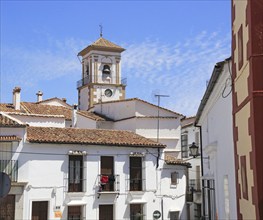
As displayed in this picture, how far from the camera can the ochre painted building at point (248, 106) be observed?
7.45m

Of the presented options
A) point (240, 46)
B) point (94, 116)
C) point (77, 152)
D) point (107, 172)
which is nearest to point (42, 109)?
point (94, 116)

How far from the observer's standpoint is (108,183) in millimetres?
25234

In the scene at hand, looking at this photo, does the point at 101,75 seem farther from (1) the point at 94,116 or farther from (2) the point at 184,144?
(2) the point at 184,144

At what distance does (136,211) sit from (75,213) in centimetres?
377

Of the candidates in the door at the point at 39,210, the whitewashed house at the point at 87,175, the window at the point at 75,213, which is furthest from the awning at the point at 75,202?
the door at the point at 39,210

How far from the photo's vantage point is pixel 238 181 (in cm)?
955

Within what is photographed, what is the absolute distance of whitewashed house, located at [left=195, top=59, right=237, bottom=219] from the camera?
10820mm

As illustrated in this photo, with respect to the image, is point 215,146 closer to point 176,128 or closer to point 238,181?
point 238,181

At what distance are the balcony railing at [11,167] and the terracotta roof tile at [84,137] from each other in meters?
1.45

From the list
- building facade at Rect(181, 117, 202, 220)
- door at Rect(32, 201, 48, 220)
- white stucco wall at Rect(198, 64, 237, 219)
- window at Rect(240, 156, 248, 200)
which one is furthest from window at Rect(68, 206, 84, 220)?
window at Rect(240, 156, 248, 200)

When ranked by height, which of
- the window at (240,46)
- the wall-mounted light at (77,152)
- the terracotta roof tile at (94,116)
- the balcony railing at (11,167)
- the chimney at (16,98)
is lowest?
the balcony railing at (11,167)

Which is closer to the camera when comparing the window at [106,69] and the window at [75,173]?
the window at [75,173]

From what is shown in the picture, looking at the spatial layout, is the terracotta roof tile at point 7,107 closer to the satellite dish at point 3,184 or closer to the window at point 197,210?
the window at point 197,210

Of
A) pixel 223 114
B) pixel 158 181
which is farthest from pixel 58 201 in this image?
pixel 223 114
